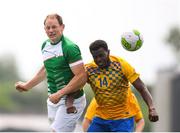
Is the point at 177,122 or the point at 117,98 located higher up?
the point at 117,98

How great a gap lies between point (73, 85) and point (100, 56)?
591 mm

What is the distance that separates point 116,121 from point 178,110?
79.8 feet

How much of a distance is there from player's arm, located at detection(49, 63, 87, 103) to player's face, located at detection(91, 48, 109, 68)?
29 cm

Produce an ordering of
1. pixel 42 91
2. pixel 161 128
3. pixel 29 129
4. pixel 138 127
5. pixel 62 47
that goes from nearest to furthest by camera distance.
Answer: pixel 62 47, pixel 138 127, pixel 161 128, pixel 29 129, pixel 42 91

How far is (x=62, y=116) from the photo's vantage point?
535 inches

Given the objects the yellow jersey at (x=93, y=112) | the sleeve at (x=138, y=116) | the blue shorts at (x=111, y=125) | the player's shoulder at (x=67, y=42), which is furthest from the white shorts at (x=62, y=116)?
the sleeve at (x=138, y=116)

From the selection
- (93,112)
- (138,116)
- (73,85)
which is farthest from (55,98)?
(138,116)

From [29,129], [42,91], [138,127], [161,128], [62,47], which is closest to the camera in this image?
[62,47]

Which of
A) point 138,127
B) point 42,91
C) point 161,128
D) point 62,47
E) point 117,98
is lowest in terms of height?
point 42,91

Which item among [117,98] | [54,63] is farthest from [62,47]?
[117,98]

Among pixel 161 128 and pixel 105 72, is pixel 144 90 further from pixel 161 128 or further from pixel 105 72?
pixel 161 128

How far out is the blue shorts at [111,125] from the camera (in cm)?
1416

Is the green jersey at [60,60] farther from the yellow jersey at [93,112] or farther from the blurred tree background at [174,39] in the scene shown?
the blurred tree background at [174,39]

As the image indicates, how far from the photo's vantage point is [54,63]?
1347 cm
